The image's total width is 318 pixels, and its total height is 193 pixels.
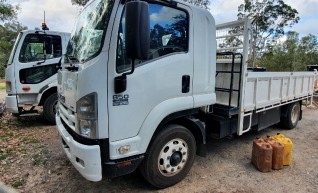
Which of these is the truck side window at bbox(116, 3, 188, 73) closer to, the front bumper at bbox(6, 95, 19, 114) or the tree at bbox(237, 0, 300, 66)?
the front bumper at bbox(6, 95, 19, 114)

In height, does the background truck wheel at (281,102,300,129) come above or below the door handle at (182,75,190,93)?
below

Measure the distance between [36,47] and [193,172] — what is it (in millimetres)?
4931

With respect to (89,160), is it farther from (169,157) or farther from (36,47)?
(36,47)

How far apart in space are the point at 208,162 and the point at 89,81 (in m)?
2.67

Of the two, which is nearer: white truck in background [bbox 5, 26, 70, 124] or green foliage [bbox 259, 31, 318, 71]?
white truck in background [bbox 5, 26, 70, 124]

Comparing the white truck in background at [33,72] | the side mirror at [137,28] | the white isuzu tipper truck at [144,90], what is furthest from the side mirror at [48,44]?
the side mirror at [137,28]

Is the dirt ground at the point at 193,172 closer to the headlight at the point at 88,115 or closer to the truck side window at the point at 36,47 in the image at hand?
the headlight at the point at 88,115

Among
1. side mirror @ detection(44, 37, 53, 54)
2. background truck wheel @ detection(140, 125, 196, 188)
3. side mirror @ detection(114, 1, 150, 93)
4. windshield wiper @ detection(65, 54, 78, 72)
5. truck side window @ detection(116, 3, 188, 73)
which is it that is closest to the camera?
side mirror @ detection(114, 1, 150, 93)

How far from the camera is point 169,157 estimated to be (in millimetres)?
3270

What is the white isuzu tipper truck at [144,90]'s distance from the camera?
2.54 meters

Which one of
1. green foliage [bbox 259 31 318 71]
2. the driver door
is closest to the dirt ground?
the driver door

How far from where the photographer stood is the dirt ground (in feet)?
11.2

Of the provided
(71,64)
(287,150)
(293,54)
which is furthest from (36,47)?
(293,54)

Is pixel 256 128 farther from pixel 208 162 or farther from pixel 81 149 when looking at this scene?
pixel 81 149
